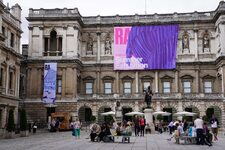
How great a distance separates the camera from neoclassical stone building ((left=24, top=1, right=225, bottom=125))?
175ft

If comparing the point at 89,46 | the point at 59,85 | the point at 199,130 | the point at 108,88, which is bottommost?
the point at 199,130

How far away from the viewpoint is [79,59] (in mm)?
55312

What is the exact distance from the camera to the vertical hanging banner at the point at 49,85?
172ft

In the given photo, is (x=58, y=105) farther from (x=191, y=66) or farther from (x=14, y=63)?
(x=191, y=66)

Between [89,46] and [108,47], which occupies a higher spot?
[89,46]

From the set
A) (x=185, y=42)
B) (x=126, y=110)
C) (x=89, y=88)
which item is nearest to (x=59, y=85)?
(x=89, y=88)

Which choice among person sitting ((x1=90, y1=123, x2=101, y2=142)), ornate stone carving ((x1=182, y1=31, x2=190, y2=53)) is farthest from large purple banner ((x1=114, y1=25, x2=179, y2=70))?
person sitting ((x1=90, y1=123, x2=101, y2=142))

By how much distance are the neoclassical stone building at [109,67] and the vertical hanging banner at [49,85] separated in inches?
40.4

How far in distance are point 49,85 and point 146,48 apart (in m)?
15.1

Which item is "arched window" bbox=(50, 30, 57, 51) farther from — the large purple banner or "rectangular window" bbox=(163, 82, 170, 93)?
"rectangular window" bbox=(163, 82, 170, 93)

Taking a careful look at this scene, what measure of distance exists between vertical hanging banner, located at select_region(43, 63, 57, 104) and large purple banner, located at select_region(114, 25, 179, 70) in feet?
30.7

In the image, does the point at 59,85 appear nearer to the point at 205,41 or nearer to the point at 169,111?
the point at 169,111

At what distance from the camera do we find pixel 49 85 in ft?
173

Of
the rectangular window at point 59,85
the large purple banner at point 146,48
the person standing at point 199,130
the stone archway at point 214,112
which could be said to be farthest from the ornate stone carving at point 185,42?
the person standing at point 199,130
